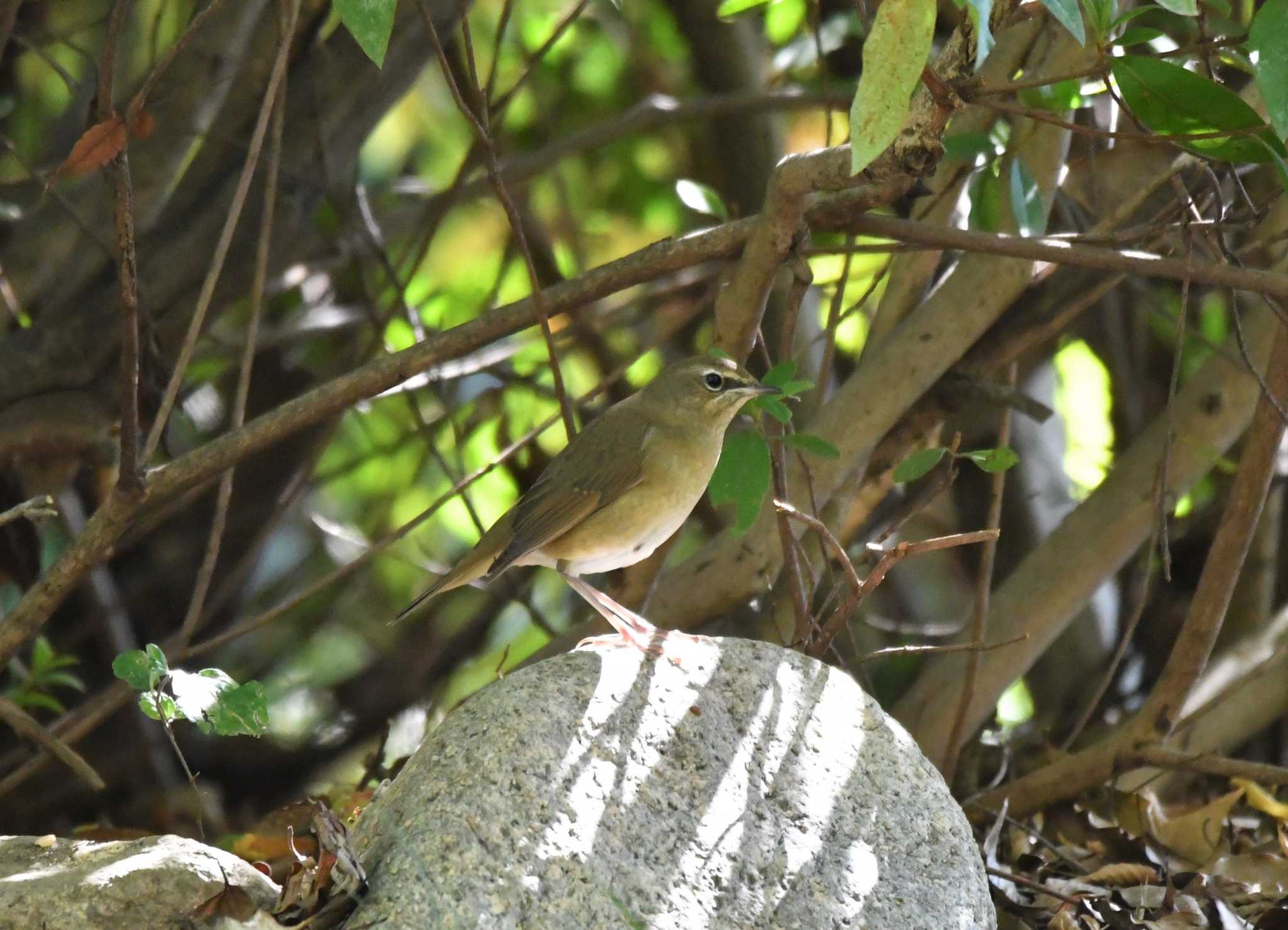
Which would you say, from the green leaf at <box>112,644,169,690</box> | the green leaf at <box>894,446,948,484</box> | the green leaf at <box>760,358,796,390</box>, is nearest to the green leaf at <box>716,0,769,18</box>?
the green leaf at <box>760,358,796,390</box>

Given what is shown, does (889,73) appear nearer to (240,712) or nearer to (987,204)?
(240,712)

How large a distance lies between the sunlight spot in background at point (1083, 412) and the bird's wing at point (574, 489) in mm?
2867

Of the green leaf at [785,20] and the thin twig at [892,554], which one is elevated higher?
the green leaf at [785,20]

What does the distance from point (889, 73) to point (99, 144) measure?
2.00m

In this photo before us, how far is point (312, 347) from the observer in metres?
7.18

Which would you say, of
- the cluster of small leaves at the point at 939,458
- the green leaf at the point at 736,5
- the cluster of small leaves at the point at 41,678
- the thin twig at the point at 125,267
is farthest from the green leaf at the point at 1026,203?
the cluster of small leaves at the point at 41,678

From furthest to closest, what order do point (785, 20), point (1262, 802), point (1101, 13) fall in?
point (785, 20)
point (1262, 802)
point (1101, 13)

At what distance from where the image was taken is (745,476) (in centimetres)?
340

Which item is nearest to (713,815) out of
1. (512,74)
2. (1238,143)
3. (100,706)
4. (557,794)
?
(557,794)

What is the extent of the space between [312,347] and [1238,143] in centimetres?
509

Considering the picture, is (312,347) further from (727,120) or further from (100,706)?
(100,706)

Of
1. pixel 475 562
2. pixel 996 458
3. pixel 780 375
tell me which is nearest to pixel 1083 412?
pixel 475 562

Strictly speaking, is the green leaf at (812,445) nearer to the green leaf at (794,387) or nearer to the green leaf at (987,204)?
the green leaf at (794,387)

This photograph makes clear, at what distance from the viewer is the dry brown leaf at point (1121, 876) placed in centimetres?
406
